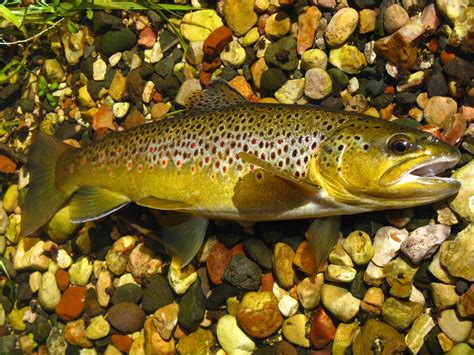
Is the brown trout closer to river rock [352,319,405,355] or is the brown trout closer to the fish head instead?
the fish head

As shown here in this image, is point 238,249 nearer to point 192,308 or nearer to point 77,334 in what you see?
point 192,308

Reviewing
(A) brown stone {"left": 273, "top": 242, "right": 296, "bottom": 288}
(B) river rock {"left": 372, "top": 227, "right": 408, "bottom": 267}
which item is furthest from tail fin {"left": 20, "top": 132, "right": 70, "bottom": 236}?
(B) river rock {"left": 372, "top": 227, "right": 408, "bottom": 267}

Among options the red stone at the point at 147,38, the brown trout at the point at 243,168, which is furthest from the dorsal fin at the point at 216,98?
the red stone at the point at 147,38

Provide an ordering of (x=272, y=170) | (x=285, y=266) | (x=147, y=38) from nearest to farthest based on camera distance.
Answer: (x=272, y=170)
(x=285, y=266)
(x=147, y=38)

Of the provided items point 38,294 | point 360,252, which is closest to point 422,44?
point 360,252

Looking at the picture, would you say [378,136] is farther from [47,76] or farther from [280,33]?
[47,76]

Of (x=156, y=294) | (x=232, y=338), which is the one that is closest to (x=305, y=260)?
(x=232, y=338)
